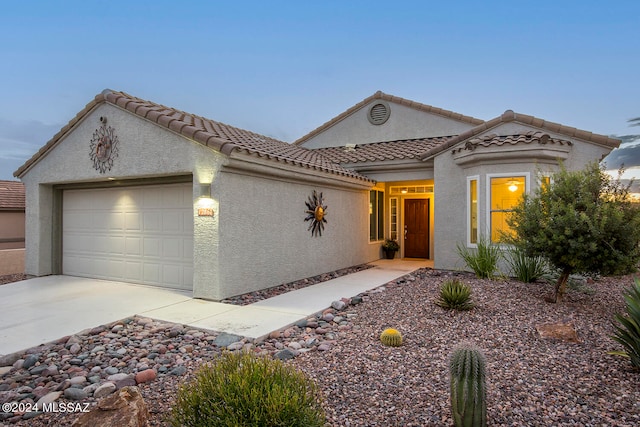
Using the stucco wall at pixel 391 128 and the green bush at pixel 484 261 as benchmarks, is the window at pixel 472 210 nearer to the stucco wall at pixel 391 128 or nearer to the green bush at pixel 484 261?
the green bush at pixel 484 261

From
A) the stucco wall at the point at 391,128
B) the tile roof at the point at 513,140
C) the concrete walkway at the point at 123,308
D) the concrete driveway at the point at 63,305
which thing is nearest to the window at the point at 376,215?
the stucco wall at the point at 391,128

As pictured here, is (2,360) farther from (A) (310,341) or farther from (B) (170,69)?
(B) (170,69)

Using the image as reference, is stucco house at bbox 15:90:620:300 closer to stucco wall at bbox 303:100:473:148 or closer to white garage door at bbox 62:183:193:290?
white garage door at bbox 62:183:193:290

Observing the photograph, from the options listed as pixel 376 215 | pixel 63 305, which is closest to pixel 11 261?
pixel 63 305

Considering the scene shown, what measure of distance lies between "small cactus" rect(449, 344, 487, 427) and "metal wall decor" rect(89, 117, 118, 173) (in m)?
8.93

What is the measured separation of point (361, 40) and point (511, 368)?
17.4 m

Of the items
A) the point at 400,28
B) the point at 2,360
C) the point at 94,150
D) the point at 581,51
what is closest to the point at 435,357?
the point at 2,360

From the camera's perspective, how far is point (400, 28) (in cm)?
1658

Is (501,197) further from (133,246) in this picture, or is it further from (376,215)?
(133,246)

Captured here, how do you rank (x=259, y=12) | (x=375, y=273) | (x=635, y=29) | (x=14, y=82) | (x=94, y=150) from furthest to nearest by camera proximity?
(x=14, y=82)
(x=259, y=12)
(x=635, y=29)
(x=375, y=273)
(x=94, y=150)

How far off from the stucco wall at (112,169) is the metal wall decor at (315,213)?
3300 millimetres

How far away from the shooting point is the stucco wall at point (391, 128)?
14.9 m

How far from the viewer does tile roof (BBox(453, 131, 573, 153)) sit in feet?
31.6

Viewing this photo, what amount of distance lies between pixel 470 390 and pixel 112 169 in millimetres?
9079
